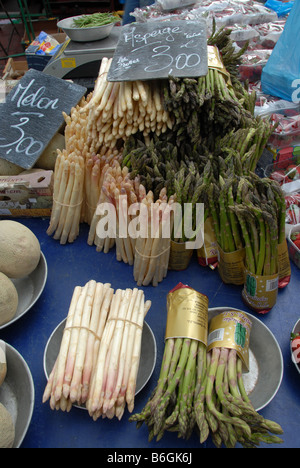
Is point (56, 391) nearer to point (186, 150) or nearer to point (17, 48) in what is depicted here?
point (186, 150)

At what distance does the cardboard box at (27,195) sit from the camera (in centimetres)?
300

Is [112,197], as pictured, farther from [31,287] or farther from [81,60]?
[81,60]

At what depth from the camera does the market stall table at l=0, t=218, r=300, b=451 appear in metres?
1.97

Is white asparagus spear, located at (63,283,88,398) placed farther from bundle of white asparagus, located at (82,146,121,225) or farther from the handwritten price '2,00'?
the handwritten price '2,00'

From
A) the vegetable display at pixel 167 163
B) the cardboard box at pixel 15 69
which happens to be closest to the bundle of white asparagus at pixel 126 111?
the vegetable display at pixel 167 163

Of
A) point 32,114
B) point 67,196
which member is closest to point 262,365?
point 67,196

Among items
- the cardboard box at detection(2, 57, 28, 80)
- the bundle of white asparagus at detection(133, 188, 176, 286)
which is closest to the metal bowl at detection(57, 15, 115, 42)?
the cardboard box at detection(2, 57, 28, 80)

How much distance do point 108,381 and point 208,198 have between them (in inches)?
55.6

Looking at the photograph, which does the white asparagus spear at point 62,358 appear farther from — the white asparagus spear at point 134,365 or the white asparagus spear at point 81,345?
the white asparagus spear at point 134,365

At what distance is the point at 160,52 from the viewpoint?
2.94m

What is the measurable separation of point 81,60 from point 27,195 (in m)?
1.96

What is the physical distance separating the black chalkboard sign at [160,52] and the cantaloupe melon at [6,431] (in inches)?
93.2
